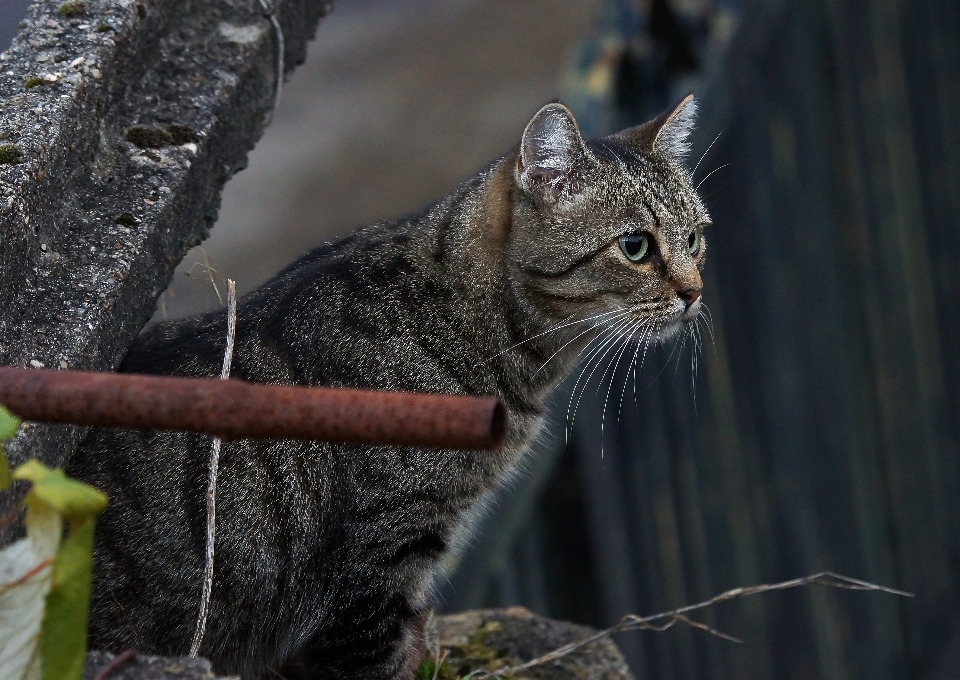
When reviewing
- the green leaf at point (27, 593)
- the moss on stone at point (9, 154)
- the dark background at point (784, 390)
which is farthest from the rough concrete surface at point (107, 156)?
the dark background at point (784, 390)

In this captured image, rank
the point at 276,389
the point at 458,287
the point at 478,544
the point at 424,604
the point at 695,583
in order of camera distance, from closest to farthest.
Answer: the point at 276,389 → the point at 424,604 → the point at 458,287 → the point at 478,544 → the point at 695,583

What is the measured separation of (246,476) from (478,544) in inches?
73.0

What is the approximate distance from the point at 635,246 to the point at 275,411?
191 centimetres

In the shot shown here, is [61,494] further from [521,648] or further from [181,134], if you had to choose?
[521,648]

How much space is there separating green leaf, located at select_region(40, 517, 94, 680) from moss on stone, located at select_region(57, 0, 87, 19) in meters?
1.58

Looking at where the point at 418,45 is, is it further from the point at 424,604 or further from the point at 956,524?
the point at 424,604

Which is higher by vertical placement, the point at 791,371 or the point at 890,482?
the point at 791,371

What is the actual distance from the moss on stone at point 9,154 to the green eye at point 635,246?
56.3 inches

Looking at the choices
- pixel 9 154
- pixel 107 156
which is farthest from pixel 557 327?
pixel 9 154

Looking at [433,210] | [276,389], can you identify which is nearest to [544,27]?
[433,210]

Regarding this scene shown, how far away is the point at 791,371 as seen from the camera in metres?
4.77

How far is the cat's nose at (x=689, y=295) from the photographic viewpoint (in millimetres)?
2930

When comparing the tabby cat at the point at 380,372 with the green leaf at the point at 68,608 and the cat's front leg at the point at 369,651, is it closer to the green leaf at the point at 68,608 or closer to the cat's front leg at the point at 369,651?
the cat's front leg at the point at 369,651

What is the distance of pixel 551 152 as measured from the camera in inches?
113
